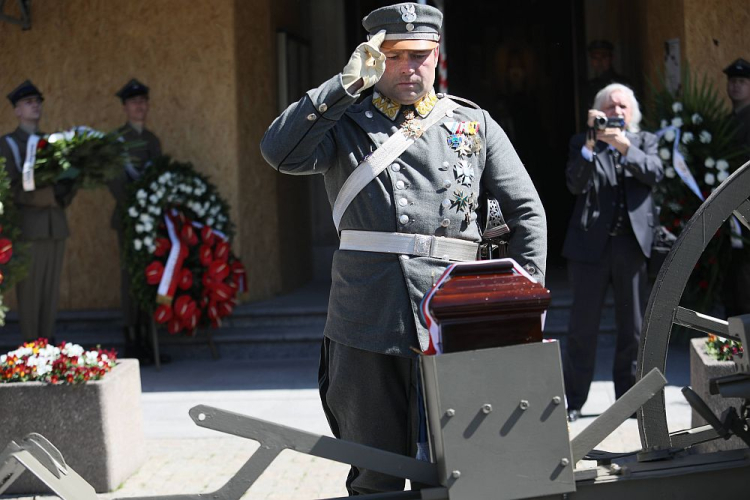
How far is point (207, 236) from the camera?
26.5 feet

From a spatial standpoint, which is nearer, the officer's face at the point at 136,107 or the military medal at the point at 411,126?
the military medal at the point at 411,126

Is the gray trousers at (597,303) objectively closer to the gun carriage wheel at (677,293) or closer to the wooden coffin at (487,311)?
the gun carriage wheel at (677,293)

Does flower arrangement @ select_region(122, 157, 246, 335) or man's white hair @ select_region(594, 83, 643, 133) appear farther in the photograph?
flower arrangement @ select_region(122, 157, 246, 335)

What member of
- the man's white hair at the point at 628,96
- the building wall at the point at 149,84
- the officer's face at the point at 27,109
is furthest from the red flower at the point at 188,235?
the man's white hair at the point at 628,96

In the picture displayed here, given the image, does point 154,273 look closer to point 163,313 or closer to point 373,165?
point 163,313

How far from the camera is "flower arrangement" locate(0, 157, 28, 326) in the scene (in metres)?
6.48

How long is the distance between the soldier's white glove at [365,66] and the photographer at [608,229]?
2.99m

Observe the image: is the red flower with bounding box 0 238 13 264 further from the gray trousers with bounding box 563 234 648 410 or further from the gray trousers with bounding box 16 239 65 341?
the gray trousers with bounding box 563 234 648 410

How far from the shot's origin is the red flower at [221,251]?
8.09 metres

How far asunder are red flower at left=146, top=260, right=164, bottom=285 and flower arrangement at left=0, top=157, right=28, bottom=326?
972mm

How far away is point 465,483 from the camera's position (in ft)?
8.05

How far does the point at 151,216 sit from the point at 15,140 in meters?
1.11

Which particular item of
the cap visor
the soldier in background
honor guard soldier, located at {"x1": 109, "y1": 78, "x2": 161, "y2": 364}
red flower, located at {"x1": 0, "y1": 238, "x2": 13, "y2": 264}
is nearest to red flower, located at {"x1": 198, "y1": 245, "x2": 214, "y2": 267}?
honor guard soldier, located at {"x1": 109, "y1": 78, "x2": 161, "y2": 364}

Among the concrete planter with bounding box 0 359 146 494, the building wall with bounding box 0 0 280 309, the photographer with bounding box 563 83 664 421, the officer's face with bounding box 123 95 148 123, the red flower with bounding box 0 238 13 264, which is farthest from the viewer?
the building wall with bounding box 0 0 280 309
